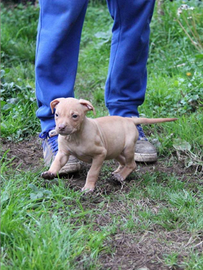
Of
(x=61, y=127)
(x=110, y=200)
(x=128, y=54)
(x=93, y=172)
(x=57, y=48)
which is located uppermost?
(x=57, y=48)

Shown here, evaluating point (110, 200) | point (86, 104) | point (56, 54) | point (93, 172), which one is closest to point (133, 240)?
point (110, 200)

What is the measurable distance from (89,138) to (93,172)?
0.21 m

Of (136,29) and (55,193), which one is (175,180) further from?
(136,29)

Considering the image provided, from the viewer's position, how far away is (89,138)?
8.38 ft

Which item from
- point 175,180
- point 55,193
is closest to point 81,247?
point 55,193

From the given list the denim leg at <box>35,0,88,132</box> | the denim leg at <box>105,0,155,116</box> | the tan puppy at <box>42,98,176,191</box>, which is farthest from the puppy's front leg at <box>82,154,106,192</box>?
the denim leg at <box>105,0,155,116</box>

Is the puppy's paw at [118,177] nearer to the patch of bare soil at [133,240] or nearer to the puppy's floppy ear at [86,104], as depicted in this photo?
the patch of bare soil at [133,240]

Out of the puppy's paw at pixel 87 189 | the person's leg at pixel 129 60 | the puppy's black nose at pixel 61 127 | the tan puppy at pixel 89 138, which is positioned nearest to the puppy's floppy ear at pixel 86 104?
the tan puppy at pixel 89 138

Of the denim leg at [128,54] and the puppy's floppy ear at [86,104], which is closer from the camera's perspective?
the puppy's floppy ear at [86,104]

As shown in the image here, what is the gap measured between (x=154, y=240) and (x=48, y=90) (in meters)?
1.28

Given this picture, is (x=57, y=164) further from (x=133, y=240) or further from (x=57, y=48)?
(x=57, y=48)

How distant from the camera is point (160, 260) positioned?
2.07 metres

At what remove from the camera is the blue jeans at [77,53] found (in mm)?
2865

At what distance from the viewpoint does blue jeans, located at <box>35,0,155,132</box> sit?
287 centimetres
